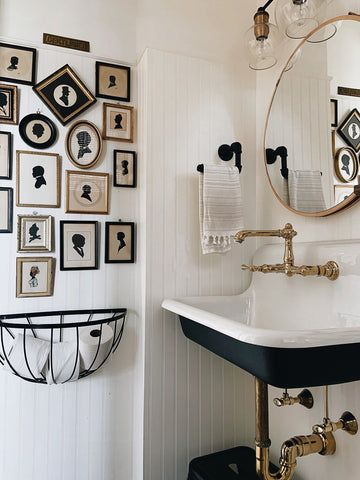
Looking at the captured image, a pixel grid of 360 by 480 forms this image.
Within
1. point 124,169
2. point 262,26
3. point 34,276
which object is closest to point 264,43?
point 262,26

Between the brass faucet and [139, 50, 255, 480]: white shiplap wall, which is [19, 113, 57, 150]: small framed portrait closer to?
[139, 50, 255, 480]: white shiplap wall

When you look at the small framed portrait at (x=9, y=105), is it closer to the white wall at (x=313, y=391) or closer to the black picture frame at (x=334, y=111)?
the white wall at (x=313, y=391)

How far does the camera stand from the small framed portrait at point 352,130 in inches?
41.7

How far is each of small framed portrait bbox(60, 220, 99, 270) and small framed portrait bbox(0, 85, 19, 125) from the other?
1.47ft

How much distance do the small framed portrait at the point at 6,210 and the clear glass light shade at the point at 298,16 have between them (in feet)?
3.91

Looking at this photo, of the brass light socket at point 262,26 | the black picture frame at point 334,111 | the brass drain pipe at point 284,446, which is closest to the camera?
the brass drain pipe at point 284,446

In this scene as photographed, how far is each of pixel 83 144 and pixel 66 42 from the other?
0.44 m

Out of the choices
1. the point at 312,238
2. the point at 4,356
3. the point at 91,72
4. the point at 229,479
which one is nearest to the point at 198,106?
the point at 91,72

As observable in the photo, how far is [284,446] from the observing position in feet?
3.37

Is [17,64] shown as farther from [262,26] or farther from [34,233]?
[262,26]

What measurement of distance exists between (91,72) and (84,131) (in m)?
0.27

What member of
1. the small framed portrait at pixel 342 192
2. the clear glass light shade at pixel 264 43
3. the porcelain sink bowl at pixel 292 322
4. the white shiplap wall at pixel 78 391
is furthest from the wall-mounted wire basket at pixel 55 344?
the clear glass light shade at pixel 264 43

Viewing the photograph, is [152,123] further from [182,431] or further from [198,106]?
[182,431]

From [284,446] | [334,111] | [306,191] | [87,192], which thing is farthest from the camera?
[87,192]
